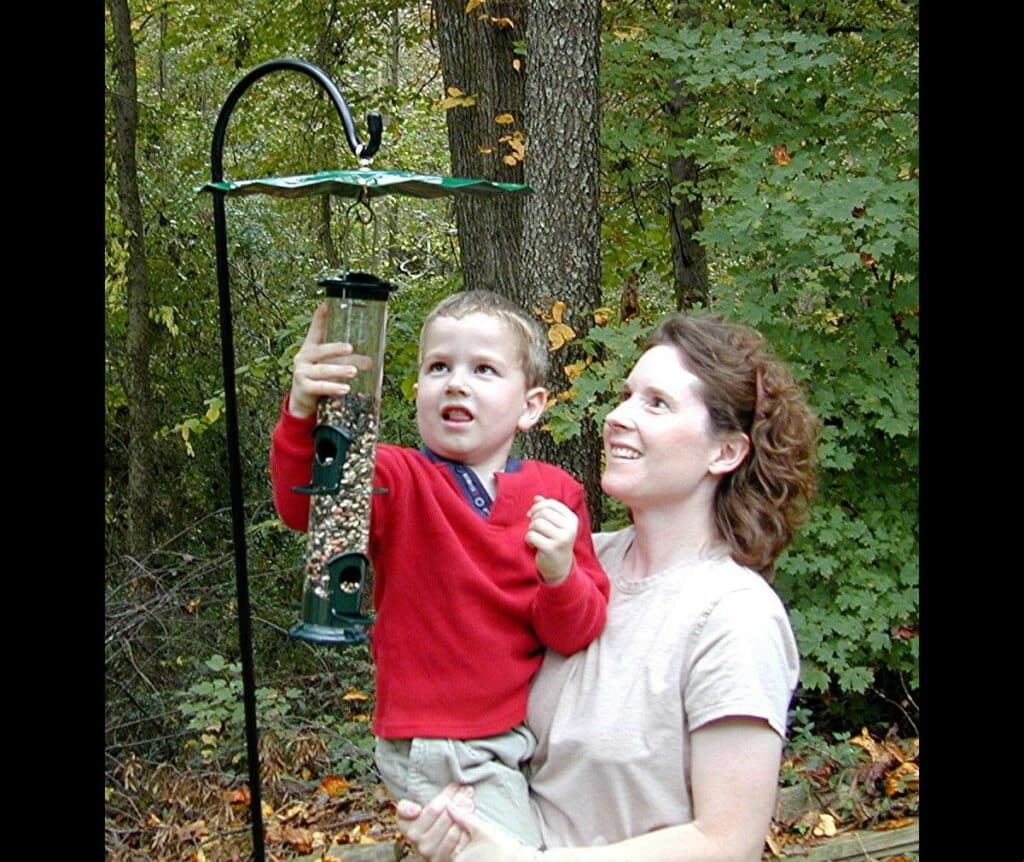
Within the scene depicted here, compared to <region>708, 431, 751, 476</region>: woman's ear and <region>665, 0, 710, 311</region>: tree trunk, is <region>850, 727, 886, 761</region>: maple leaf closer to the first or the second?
<region>665, 0, 710, 311</region>: tree trunk

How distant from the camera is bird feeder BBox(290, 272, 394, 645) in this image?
6.50 feet

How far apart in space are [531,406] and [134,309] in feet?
15.8

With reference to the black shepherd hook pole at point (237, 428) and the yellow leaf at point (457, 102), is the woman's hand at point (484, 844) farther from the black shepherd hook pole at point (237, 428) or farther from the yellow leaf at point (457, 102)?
the yellow leaf at point (457, 102)

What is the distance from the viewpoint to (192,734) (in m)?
5.00

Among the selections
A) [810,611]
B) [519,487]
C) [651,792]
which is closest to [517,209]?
[810,611]

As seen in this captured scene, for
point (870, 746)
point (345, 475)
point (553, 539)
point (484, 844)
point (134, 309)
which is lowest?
point (870, 746)

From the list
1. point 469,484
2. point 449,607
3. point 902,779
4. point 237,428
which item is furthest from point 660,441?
point 902,779

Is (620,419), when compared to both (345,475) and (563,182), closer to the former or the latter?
(345,475)

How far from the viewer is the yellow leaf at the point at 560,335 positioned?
4.71 metres

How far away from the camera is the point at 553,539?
198cm

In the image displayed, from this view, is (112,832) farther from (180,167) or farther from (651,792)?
(180,167)

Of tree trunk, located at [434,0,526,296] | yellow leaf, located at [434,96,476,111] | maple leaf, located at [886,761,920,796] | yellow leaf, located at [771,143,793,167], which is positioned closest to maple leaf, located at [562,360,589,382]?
tree trunk, located at [434,0,526,296]

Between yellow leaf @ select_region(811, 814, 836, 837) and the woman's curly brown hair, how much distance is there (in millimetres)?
2629
